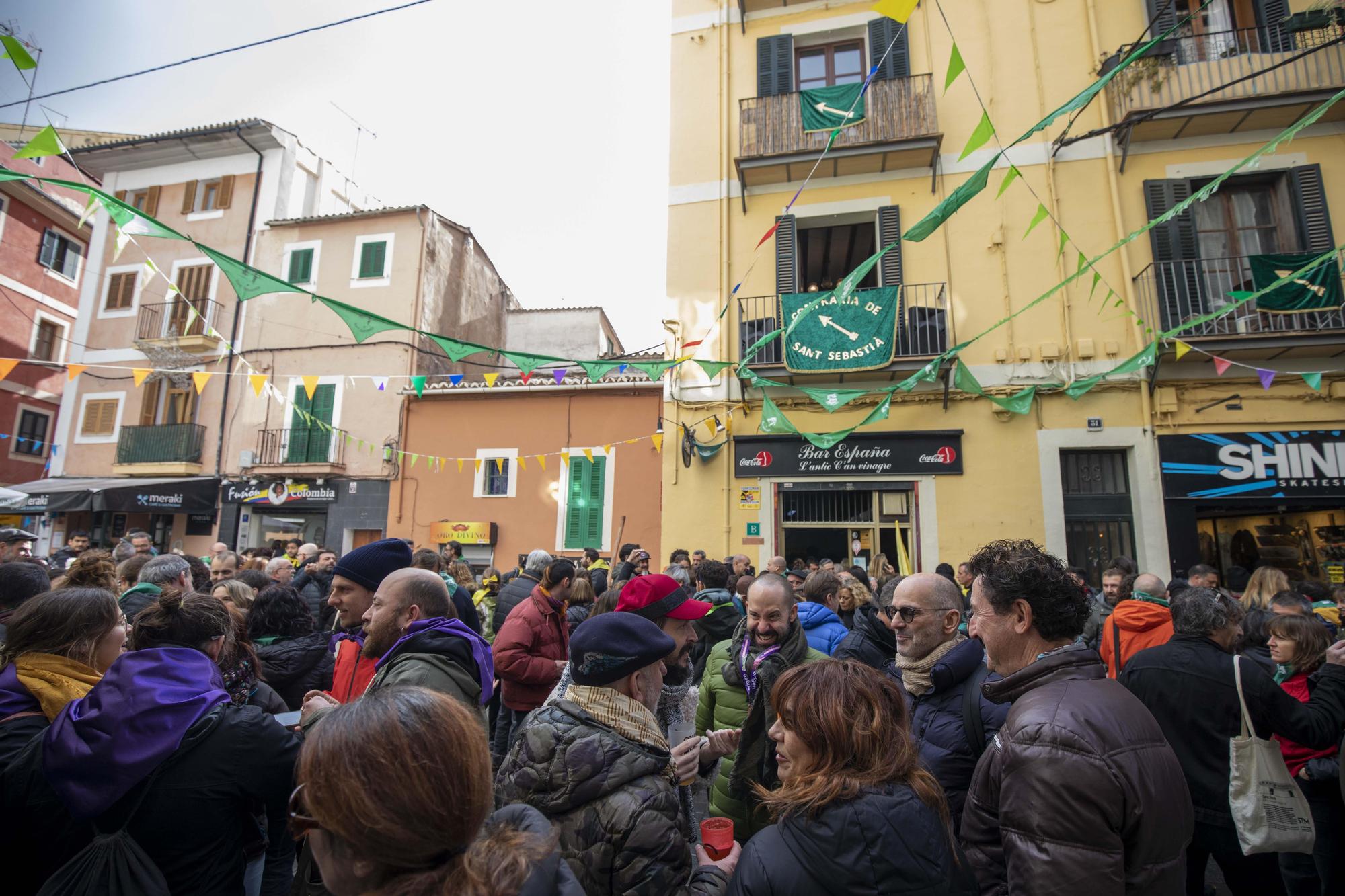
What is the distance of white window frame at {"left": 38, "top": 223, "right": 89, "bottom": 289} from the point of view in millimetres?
21017

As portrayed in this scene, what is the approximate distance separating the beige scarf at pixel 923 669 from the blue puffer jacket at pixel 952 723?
4cm

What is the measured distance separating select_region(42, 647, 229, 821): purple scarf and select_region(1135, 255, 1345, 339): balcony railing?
11645mm

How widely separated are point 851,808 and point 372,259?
17931 millimetres

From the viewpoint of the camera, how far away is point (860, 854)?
146 centimetres

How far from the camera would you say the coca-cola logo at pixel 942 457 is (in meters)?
10.5

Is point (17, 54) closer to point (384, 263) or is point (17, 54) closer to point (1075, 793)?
point (1075, 793)

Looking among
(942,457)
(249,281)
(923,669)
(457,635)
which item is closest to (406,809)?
Result: (457,635)

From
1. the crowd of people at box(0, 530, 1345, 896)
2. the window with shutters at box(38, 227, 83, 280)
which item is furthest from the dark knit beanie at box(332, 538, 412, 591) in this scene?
the window with shutters at box(38, 227, 83, 280)

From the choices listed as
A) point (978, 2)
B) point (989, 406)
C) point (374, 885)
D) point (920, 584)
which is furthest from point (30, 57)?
point (978, 2)

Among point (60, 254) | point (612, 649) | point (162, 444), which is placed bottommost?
point (612, 649)

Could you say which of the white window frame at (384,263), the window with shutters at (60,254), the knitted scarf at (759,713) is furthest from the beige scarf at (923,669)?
the window with shutters at (60,254)

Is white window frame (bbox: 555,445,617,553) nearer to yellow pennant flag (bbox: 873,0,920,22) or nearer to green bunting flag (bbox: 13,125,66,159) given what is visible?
green bunting flag (bbox: 13,125,66,159)

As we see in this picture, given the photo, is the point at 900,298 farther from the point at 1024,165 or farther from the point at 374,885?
the point at 374,885

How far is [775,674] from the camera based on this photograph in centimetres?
291
